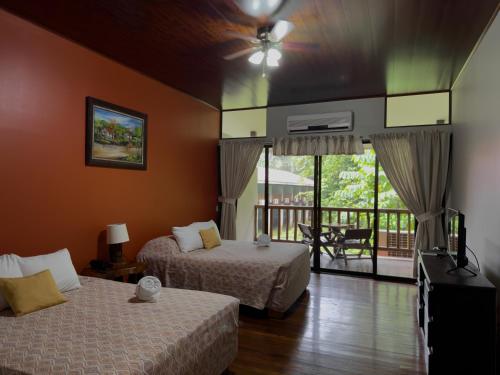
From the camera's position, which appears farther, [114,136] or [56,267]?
[114,136]

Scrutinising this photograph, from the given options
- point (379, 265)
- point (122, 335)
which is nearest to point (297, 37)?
point (122, 335)

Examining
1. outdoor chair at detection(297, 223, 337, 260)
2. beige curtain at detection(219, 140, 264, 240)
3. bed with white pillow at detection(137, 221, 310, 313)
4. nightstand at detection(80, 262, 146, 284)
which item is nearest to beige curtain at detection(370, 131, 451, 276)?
outdoor chair at detection(297, 223, 337, 260)

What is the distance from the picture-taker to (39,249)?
280 cm

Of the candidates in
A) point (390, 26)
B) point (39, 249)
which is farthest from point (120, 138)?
point (390, 26)

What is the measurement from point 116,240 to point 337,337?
7.72ft

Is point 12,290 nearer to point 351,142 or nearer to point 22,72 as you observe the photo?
point 22,72

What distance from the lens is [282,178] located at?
568cm

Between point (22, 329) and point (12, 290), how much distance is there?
383mm

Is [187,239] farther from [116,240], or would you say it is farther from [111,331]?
[111,331]

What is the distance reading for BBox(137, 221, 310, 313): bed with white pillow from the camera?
3422mm

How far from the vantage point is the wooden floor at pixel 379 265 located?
16.3 ft

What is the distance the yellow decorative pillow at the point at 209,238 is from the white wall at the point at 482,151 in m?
2.94

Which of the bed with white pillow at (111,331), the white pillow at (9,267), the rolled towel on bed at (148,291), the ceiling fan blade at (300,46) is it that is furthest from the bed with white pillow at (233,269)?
the ceiling fan blade at (300,46)

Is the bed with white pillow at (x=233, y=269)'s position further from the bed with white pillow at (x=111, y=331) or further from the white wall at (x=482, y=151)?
the white wall at (x=482, y=151)
